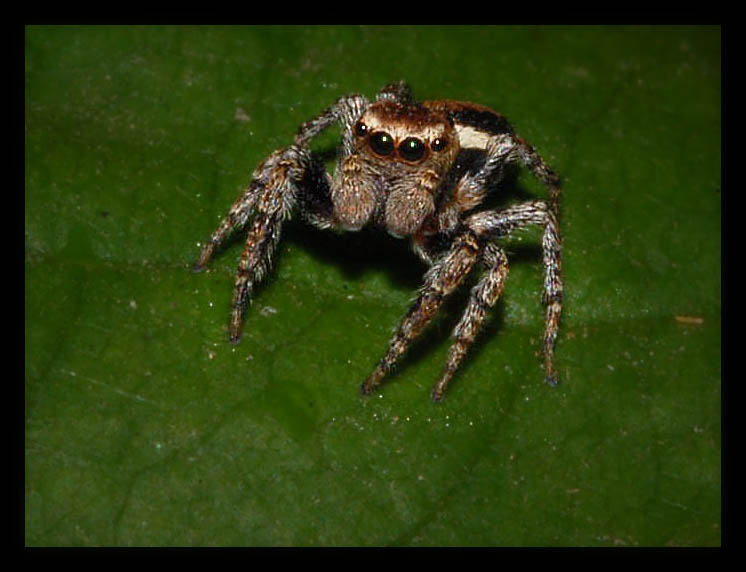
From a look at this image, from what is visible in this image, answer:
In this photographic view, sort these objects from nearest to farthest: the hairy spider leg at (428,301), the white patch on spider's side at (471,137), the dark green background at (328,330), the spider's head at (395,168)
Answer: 1. the dark green background at (328,330)
2. the hairy spider leg at (428,301)
3. the spider's head at (395,168)
4. the white patch on spider's side at (471,137)

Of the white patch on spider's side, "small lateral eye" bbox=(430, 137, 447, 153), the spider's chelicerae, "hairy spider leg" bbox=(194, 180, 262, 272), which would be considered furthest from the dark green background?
"small lateral eye" bbox=(430, 137, 447, 153)

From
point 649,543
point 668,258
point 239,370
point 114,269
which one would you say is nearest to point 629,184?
point 668,258

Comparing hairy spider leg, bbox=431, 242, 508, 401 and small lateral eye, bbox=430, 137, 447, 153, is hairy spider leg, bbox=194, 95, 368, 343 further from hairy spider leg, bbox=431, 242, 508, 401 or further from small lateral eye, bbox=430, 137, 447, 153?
hairy spider leg, bbox=431, 242, 508, 401

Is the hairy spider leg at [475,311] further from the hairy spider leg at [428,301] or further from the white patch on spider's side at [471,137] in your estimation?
the white patch on spider's side at [471,137]

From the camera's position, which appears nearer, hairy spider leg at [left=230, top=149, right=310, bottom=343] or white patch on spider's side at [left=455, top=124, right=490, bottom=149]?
hairy spider leg at [left=230, top=149, right=310, bottom=343]

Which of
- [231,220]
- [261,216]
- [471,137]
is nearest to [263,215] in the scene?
[261,216]

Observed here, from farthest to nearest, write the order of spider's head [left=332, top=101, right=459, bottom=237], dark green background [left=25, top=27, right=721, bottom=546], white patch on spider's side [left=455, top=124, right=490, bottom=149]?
1. white patch on spider's side [left=455, top=124, right=490, bottom=149]
2. spider's head [left=332, top=101, right=459, bottom=237]
3. dark green background [left=25, top=27, right=721, bottom=546]

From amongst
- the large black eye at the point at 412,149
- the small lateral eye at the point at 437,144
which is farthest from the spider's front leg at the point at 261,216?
the small lateral eye at the point at 437,144
